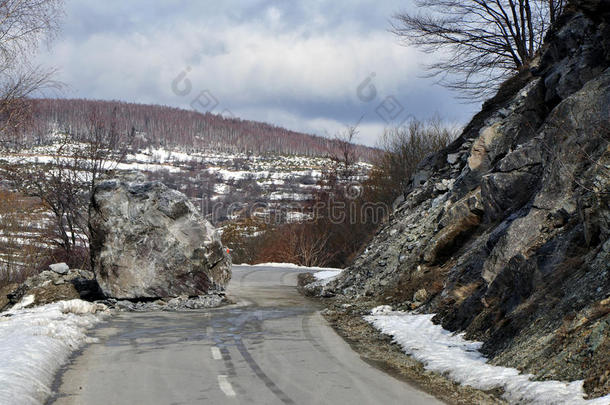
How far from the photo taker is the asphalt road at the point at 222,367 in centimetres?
625

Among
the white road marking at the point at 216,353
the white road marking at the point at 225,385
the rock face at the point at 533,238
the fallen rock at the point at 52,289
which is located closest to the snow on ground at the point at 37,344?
the fallen rock at the point at 52,289

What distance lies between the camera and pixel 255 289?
21125mm

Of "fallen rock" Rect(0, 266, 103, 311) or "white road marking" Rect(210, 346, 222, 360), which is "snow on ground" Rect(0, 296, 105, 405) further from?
"white road marking" Rect(210, 346, 222, 360)

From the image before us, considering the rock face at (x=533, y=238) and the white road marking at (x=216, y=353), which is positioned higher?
the rock face at (x=533, y=238)

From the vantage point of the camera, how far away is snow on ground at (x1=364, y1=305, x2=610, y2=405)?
227 inches

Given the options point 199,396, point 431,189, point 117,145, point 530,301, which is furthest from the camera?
point 117,145

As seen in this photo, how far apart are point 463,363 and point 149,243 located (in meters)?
10.3

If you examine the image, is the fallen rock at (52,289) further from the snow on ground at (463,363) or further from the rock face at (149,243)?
the snow on ground at (463,363)

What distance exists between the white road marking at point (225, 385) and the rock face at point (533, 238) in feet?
12.3

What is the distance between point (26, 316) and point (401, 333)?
7659 mm

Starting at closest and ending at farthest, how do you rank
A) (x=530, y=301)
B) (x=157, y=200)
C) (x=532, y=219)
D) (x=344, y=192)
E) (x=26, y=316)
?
(x=530, y=301) < (x=532, y=219) < (x=26, y=316) < (x=157, y=200) < (x=344, y=192)

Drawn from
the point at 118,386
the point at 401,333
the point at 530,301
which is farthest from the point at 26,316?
the point at 530,301

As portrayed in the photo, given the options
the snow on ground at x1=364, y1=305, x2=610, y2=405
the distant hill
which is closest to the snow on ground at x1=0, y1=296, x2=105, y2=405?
the snow on ground at x1=364, y1=305, x2=610, y2=405

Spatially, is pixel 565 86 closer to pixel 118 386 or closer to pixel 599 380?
pixel 599 380
